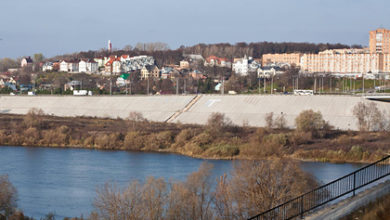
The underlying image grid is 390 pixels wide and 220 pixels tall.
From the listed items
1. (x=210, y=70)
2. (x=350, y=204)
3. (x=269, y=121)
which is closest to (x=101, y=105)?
(x=269, y=121)

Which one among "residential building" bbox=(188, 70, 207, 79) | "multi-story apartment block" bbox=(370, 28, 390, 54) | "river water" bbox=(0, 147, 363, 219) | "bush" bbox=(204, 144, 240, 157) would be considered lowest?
"river water" bbox=(0, 147, 363, 219)

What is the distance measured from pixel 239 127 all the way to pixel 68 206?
53.8 ft

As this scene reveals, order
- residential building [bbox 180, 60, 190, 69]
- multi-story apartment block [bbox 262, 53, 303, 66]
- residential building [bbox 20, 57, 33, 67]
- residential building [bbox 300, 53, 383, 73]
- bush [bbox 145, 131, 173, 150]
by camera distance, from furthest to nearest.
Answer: residential building [bbox 20, 57, 33, 67]
multi-story apartment block [bbox 262, 53, 303, 66]
residential building [bbox 180, 60, 190, 69]
residential building [bbox 300, 53, 383, 73]
bush [bbox 145, 131, 173, 150]

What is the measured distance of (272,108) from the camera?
106 feet

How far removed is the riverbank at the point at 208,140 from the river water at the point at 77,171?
1072 mm

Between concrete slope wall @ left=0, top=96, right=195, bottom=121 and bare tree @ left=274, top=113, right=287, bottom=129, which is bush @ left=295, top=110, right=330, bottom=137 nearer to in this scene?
bare tree @ left=274, top=113, right=287, bottom=129

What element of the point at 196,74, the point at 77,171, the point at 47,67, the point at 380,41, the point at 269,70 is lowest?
the point at 77,171

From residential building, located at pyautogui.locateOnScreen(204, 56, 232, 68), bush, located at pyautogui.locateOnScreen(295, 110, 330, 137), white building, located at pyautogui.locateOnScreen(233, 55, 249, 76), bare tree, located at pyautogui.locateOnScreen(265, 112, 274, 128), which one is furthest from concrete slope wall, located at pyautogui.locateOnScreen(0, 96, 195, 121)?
residential building, located at pyautogui.locateOnScreen(204, 56, 232, 68)

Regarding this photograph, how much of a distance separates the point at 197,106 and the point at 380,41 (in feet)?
125

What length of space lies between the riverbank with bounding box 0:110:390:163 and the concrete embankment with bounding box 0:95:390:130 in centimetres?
286

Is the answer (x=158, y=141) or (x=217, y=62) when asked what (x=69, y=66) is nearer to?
(x=217, y=62)

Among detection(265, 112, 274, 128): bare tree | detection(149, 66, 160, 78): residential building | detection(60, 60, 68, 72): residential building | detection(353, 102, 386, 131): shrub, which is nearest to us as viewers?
detection(353, 102, 386, 131): shrub

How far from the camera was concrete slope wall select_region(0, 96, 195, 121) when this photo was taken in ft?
115

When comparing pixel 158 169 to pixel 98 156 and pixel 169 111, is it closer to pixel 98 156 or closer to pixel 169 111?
pixel 98 156
